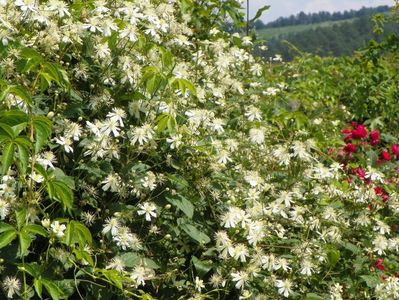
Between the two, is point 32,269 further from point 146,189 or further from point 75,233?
point 146,189

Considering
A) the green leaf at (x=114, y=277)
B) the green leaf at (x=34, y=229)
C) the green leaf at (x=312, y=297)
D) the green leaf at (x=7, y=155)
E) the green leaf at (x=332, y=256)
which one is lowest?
the green leaf at (x=312, y=297)

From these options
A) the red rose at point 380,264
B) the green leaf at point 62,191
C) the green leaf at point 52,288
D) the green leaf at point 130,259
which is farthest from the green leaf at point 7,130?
the red rose at point 380,264

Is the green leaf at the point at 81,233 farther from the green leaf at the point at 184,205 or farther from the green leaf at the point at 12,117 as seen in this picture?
the green leaf at the point at 184,205

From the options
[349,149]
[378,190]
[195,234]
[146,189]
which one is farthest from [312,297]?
[349,149]

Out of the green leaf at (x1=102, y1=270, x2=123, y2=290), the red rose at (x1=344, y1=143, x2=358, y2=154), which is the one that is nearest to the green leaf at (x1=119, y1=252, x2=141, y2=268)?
the green leaf at (x1=102, y1=270, x2=123, y2=290)

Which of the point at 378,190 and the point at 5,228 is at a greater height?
the point at 5,228

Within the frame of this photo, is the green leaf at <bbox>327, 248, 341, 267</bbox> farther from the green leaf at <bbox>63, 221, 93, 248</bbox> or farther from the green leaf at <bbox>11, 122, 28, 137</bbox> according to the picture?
the green leaf at <bbox>11, 122, 28, 137</bbox>

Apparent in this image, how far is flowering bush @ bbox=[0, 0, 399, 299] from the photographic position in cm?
191

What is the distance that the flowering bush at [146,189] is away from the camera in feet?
6.28

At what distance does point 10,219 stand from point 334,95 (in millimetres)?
4551

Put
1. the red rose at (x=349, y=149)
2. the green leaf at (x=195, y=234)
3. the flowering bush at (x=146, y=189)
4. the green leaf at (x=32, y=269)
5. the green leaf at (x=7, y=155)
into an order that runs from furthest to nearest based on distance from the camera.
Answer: the red rose at (x=349, y=149) → the green leaf at (x=195, y=234) → the flowering bush at (x=146, y=189) → the green leaf at (x=32, y=269) → the green leaf at (x=7, y=155)

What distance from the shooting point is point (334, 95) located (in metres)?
6.00

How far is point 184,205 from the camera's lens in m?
2.15

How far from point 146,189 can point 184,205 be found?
13 centimetres
